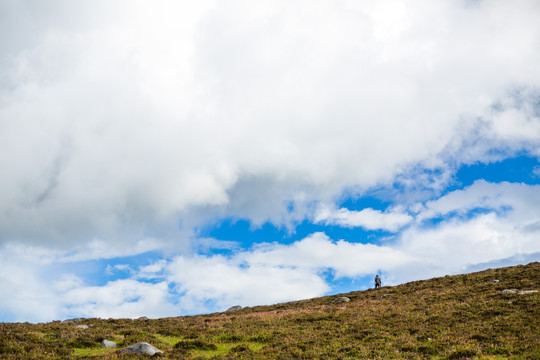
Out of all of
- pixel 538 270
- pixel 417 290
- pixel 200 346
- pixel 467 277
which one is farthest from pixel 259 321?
pixel 538 270

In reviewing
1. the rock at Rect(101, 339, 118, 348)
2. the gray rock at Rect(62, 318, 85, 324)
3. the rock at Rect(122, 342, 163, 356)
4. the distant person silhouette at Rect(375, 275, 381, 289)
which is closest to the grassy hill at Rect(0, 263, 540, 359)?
the rock at Rect(101, 339, 118, 348)

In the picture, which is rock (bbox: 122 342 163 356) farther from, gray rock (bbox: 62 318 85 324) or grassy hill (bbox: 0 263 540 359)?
gray rock (bbox: 62 318 85 324)

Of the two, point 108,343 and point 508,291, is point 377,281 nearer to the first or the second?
point 508,291

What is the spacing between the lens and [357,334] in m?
24.0

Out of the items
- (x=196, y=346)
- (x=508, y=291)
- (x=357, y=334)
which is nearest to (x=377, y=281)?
(x=508, y=291)

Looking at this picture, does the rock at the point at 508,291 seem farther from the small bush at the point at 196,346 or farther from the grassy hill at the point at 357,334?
the small bush at the point at 196,346

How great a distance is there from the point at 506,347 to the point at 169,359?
16.5 meters

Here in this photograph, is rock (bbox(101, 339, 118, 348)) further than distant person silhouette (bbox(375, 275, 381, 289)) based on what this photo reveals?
No

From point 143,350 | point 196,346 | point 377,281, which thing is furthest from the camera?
point 377,281

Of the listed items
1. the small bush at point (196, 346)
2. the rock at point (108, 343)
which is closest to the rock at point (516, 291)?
the small bush at point (196, 346)

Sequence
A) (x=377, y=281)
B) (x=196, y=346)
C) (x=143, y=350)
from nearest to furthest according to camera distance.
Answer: (x=143, y=350)
(x=196, y=346)
(x=377, y=281)

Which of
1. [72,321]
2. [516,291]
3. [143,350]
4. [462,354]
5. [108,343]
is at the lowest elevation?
[462,354]

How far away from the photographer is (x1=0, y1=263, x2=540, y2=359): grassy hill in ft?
61.2

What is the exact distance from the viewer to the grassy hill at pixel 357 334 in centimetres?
1864
